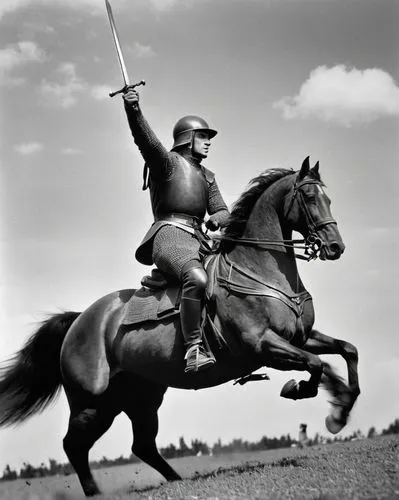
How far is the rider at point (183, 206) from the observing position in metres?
8.70

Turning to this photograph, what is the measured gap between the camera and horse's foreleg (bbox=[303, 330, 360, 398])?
8.86 m

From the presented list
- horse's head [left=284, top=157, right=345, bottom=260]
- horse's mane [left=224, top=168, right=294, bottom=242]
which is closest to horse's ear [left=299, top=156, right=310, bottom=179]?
horse's head [left=284, top=157, right=345, bottom=260]

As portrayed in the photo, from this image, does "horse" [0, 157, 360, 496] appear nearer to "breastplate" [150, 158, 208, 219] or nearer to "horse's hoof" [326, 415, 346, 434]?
"horse's hoof" [326, 415, 346, 434]

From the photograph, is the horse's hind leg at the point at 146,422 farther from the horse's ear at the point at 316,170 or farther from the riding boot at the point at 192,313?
the horse's ear at the point at 316,170

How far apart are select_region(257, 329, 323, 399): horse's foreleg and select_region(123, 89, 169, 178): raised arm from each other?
2.37m

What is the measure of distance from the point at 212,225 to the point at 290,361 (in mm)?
1993

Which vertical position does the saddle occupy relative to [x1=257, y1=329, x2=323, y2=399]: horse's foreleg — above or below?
above

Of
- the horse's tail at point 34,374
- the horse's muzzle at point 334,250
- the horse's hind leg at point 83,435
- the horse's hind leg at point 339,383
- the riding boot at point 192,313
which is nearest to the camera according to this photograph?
the horse's muzzle at point 334,250

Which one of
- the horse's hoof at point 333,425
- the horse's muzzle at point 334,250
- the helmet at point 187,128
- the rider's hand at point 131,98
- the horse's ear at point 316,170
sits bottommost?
the horse's hoof at point 333,425

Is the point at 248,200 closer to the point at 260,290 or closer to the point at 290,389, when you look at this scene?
the point at 260,290

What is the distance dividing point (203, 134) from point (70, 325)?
3.27 m

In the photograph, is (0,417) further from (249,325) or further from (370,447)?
(370,447)

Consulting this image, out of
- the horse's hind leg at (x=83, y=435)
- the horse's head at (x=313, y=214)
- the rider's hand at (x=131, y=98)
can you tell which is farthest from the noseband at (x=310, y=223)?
the horse's hind leg at (x=83, y=435)

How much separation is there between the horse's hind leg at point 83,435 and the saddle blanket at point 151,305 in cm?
120
